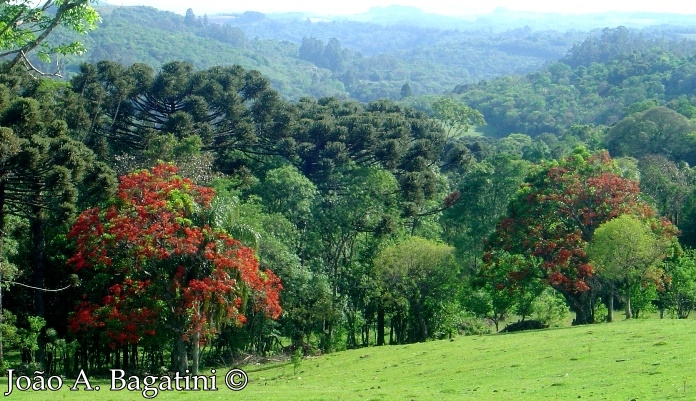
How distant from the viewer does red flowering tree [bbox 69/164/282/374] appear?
2844 centimetres

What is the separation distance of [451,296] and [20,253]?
2064 cm

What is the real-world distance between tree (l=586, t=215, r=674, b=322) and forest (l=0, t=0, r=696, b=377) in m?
0.08

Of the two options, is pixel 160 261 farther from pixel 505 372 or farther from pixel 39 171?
pixel 505 372

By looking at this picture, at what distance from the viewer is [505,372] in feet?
78.5

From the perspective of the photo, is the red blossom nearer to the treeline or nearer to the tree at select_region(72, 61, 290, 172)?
the tree at select_region(72, 61, 290, 172)

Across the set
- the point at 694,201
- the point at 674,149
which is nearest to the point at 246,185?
the point at 694,201

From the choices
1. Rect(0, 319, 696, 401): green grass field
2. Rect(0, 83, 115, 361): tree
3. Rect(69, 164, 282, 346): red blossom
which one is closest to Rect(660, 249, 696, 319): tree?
Rect(0, 319, 696, 401): green grass field

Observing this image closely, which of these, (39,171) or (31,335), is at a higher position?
(39,171)

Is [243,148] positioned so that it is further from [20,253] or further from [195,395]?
[195,395]

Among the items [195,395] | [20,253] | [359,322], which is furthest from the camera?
[359,322]

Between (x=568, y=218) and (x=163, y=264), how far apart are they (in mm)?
19983

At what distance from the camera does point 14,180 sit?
2923 centimetres

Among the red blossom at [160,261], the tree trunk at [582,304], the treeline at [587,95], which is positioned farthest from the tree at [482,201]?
the treeline at [587,95]

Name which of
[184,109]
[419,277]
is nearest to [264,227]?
[419,277]
